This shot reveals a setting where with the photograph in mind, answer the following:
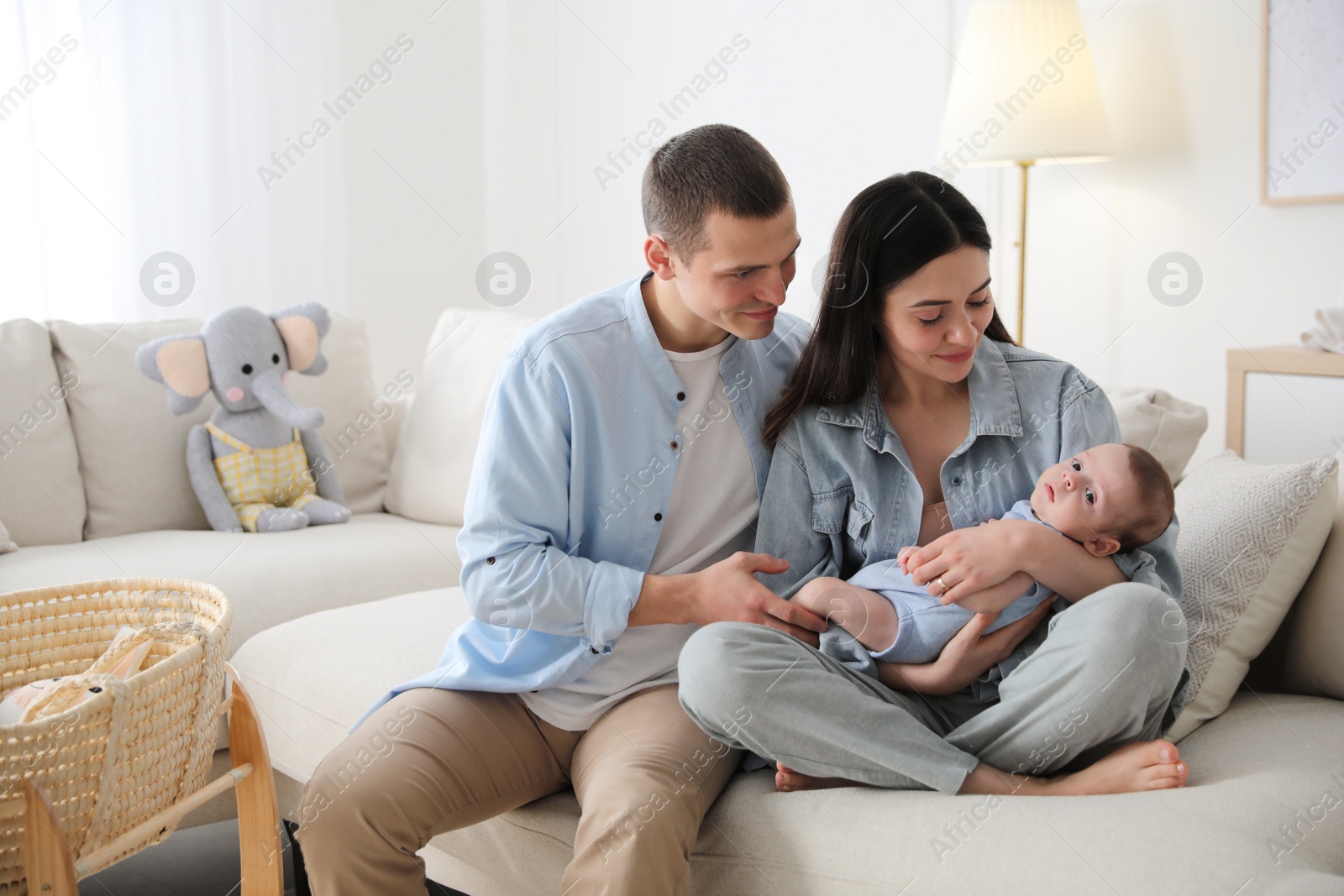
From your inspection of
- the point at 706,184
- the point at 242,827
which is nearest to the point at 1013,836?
the point at 706,184

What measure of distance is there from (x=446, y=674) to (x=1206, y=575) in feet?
3.20

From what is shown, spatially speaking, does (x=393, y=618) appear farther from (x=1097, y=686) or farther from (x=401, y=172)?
(x=401, y=172)

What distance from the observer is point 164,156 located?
3.53 meters

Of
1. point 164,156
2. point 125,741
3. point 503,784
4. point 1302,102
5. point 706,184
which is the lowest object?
point 503,784

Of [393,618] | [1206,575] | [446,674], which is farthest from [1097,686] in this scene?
[393,618]

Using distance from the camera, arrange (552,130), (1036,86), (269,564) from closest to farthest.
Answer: (269,564) < (1036,86) < (552,130)

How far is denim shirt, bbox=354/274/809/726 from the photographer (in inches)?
52.3

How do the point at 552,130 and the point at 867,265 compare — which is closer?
the point at 867,265

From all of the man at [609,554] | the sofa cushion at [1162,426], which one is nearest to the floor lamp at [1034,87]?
the sofa cushion at [1162,426]

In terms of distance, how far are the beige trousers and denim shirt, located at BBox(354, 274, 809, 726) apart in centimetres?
6

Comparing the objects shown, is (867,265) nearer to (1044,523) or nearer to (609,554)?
(1044,523)

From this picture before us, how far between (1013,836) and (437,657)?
0.92 metres

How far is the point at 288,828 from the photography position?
1902 millimetres

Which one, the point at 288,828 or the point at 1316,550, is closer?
the point at 1316,550
